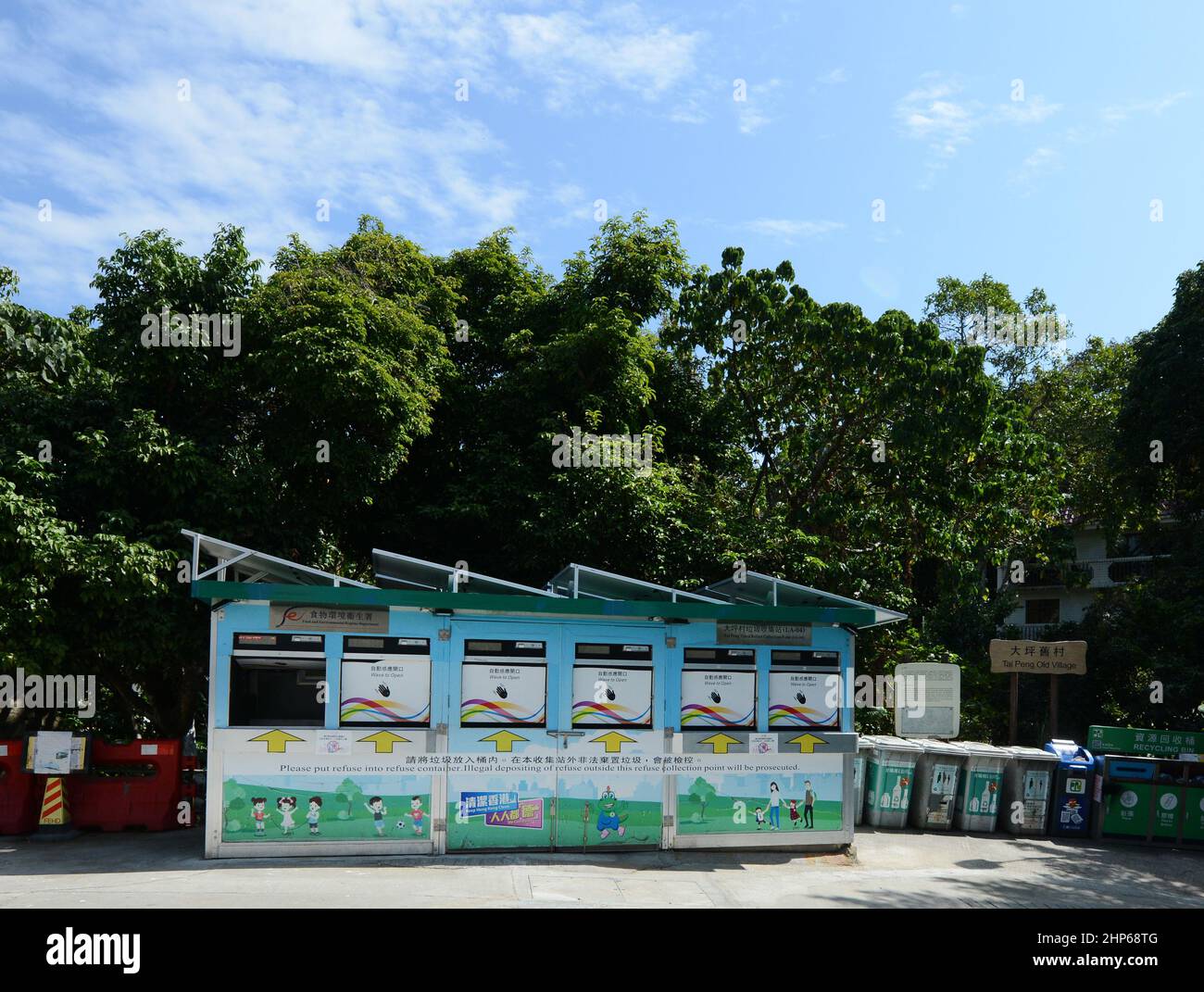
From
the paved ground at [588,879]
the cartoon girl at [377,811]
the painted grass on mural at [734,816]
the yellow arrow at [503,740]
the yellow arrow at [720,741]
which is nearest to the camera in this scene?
the paved ground at [588,879]

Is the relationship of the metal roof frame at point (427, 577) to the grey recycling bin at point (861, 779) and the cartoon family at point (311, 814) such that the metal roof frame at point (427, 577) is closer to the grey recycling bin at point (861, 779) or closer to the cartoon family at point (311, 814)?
the cartoon family at point (311, 814)

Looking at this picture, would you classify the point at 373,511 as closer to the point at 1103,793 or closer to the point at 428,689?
the point at 428,689

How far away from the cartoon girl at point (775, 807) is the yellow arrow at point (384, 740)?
409 centimetres

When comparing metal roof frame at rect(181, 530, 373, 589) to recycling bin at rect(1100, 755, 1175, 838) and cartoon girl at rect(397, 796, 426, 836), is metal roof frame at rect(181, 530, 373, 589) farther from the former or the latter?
recycling bin at rect(1100, 755, 1175, 838)

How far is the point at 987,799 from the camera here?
1311 centimetres

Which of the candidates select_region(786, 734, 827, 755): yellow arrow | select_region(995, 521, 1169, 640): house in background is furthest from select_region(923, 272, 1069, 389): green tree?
select_region(786, 734, 827, 755): yellow arrow

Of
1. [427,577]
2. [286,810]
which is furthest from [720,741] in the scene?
[286,810]

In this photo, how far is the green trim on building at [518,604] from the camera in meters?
10.1

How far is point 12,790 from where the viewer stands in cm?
1147

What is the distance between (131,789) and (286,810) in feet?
9.99

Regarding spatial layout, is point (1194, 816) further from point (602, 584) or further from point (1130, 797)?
point (602, 584)

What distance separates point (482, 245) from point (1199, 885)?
17462 mm

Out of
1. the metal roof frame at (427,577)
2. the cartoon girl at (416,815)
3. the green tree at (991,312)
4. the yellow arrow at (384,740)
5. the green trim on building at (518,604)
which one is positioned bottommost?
the cartoon girl at (416,815)

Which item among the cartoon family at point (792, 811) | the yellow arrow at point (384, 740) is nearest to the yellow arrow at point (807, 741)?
the cartoon family at point (792, 811)
